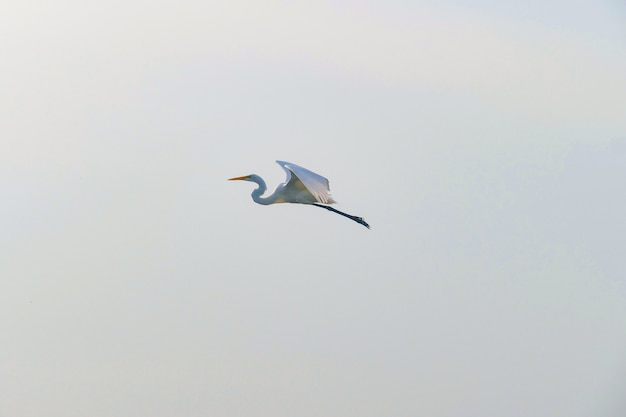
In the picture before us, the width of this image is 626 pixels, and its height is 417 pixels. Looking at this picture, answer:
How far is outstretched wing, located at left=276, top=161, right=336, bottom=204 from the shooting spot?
522 inches

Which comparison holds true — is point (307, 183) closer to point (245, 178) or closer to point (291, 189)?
point (291, 189)

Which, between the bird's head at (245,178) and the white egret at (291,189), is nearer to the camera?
the white egret at (291,189)

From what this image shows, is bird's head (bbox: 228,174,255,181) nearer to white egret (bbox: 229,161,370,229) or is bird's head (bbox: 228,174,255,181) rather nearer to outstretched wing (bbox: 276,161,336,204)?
white egret (bbox: 229,161,370,229)

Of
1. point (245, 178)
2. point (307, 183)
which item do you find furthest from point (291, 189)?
point (307, 183)

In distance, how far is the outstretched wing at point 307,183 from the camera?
1327 cm

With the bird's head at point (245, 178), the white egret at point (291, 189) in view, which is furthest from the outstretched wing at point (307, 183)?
the bird's head at point (245, 178)

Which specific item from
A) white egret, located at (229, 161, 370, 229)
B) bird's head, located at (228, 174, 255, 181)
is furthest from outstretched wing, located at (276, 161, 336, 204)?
bird's head, located at (228, 174, 255, 181)

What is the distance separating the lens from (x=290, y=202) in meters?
15.3

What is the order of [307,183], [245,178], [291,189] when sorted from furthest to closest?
[245,178], [291,189], [307,183]

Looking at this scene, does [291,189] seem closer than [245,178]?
Yes

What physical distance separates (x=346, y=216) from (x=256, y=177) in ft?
4.35

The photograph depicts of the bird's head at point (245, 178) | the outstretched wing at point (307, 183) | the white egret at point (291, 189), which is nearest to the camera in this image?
the outstretched wing at point (307, 183)

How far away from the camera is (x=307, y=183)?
13.5 metres

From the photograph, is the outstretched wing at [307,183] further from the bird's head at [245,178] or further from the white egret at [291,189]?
the bird's head at [245,178]
